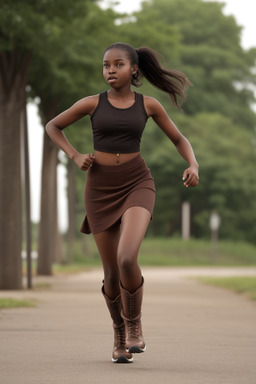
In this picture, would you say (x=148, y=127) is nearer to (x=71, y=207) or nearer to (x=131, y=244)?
(x=71, y=207)

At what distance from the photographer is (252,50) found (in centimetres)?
7406

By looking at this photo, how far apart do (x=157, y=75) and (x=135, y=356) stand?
2183mm

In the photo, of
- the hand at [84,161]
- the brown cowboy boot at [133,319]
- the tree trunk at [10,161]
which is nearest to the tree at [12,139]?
the tree trunk at [10,161]

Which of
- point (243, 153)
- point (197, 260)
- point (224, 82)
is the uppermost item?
point (224, 82)

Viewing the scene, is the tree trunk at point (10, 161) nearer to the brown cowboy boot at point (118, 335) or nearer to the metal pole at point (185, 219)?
the brown cowboy boot at point (118, 335)

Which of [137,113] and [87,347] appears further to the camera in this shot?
[87,347]

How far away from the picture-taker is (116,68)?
24.0ft

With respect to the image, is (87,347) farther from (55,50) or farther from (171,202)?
(171,202)

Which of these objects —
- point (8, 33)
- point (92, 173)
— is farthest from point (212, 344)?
point (8, 33)

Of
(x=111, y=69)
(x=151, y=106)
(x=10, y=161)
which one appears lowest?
(x=151, y=106)

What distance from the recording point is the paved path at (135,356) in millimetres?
6852

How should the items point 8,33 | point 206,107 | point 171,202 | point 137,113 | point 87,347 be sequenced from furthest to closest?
point 206,107, point 171,202, point 8,33, point 87,347, point 137,113

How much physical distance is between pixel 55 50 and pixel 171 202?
41.6 meters

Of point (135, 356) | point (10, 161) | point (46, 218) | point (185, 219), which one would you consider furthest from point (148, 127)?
point (135, 356)
